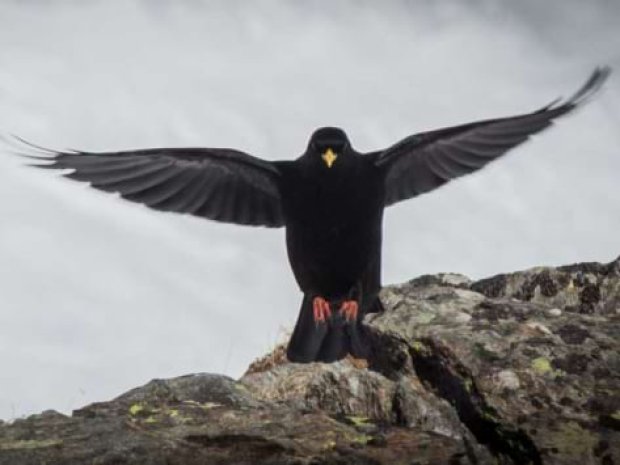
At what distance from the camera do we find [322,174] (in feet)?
33.2

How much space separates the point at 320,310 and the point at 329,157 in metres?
1.55

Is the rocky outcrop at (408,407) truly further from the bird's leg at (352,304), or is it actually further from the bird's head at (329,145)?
the bird's head at (329,145)

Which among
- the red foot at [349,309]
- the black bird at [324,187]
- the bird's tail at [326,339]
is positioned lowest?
the bird's tail at [326,339]

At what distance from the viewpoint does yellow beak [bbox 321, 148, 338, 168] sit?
32.9 feet

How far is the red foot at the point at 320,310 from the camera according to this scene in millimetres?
10453

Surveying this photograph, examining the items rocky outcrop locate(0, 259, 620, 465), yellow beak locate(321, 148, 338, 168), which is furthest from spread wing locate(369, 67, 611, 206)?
rocky outcrop locate(0, 259, 620, 465)

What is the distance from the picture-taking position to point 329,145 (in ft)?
33.0

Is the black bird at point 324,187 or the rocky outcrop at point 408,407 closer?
the rocky outcrop at point 408,407

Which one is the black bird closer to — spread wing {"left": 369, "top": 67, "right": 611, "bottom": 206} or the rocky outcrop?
spread wing {"left": 369, "top": 67, "right": 611, "bottom": 206}

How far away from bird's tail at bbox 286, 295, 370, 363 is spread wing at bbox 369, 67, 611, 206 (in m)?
1.39

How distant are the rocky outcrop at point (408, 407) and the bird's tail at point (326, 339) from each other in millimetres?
1402

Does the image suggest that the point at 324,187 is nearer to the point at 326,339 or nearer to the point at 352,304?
the point at 352,304

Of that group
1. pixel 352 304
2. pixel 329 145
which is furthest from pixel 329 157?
pixel 352 304

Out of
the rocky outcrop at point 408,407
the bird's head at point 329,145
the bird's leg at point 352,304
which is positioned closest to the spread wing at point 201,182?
the bird's head at point 329,145
